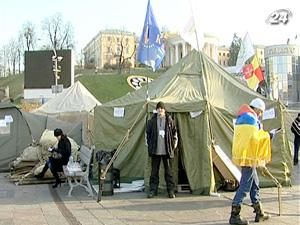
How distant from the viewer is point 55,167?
43.7 ft

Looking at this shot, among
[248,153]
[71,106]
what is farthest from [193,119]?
[71,106]

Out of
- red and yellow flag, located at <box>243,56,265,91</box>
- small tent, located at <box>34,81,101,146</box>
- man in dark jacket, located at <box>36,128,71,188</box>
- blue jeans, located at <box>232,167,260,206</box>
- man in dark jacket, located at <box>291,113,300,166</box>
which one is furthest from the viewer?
small tent, located at <box>34,81,101,146</box>

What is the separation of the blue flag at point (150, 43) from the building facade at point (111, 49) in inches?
3458

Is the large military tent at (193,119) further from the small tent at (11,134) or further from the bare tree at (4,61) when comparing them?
the bare tree at (4,61)

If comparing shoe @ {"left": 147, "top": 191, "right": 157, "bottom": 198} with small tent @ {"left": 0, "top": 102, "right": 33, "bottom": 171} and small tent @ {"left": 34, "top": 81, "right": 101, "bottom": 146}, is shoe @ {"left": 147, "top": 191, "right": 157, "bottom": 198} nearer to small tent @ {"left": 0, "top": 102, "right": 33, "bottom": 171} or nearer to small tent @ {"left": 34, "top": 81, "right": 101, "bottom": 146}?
small tent @ {"left": 0, "top": 102, "right": 33, "bottom": 171}

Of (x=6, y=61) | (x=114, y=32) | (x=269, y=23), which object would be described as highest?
(x=114, y=32)

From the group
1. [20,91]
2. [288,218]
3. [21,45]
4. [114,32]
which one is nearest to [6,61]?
[21,45]

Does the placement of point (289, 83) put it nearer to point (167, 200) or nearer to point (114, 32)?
point (114, 32)

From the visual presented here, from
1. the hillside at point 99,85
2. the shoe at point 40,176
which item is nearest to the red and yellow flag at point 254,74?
the shoe at point 40,176

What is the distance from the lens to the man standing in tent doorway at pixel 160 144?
10805 millimetres

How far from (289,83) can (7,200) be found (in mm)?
66638

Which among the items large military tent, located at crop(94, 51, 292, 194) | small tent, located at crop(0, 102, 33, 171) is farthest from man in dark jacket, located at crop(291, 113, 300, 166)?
small tent, located at crop(0, 102, 33, 171)

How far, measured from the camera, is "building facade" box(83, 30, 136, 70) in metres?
104

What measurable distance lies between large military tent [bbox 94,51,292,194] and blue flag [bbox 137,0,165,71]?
2.10 ft
